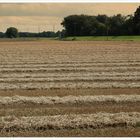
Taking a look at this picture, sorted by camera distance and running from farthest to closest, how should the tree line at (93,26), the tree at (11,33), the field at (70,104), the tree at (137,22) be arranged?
the tree at (11,33) < the tree line at (93,26) < the tree at (137,22) < the field at (70,104)

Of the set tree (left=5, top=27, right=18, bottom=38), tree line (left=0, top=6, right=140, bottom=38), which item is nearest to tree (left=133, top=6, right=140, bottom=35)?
tree line (left=0, top=6, right=140, bottom=38)

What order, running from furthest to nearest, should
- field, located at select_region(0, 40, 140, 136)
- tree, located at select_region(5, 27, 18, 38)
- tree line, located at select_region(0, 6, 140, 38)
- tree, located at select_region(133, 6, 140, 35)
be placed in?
1. tree, located at select_region(5, 27, 18, 38)
2. tree line, located at select_region(0, 6, 140, 38)
3. tree, located at select_region(133, 6, 140, 35)
4. field, located at select_region(0, 40, 140, 136)

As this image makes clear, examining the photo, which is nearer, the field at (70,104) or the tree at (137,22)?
the field at (70,104)

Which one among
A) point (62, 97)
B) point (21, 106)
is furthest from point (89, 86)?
point (21, 106)

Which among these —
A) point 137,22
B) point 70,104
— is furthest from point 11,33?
point 70,104

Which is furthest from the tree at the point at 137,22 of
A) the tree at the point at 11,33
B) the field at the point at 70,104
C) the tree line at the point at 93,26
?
the field at the point at 70,104

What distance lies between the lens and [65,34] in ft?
394

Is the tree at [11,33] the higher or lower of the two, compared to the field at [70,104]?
lower

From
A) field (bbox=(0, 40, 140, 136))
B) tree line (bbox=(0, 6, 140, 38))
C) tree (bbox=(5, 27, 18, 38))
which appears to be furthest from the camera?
tree (bbox=(5, 27, 18, 38))

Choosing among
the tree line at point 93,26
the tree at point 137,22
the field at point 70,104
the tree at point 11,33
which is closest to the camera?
the field at point 70,104

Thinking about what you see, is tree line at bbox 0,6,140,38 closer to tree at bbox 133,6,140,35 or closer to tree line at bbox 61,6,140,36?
tree line at bbox 61,6,140,36

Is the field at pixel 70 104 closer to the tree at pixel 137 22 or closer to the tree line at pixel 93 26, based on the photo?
the tree at pixel 137 22

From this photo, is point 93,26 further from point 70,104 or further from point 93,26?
point 70,104

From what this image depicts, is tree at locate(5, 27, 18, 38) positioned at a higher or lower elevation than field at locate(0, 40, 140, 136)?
lower
